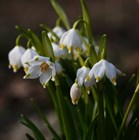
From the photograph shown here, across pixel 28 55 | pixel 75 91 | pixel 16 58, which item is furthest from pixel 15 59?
pixel 75 91

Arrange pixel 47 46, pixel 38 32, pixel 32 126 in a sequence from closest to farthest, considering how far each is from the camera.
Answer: pixel 47 46 < pixel 32 126 < pixel 38 32

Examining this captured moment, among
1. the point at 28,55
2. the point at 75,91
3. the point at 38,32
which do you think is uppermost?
the point at 28,55

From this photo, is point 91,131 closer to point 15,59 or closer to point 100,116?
point 100,116

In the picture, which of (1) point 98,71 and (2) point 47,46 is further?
(2) point 47,46

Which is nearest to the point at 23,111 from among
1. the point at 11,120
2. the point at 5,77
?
the point at 11,120

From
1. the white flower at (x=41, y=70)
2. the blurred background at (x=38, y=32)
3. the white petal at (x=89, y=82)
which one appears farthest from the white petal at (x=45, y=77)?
the blurred background at (x=38, y=32)

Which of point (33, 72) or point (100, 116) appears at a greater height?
point (33, 72)

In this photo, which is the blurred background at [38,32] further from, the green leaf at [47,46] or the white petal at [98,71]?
the white petal at [98,71]

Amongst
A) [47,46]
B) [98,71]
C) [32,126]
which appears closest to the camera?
[98,71]

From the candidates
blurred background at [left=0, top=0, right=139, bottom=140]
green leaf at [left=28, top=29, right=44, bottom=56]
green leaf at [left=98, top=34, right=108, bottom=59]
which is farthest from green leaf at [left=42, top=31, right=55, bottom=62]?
blurred background at [left=0, top=0, right=139, bottom=140]
